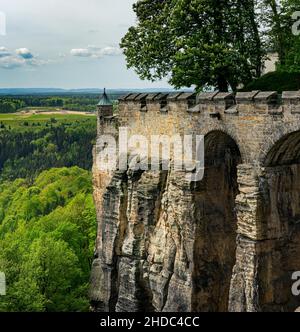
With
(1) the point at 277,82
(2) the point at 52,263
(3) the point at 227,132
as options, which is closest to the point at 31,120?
(2) the point at 52,263

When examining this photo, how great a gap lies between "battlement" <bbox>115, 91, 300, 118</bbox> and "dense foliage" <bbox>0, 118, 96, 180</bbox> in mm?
91166

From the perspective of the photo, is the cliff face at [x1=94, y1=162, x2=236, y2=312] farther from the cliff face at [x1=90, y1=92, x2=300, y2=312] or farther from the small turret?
the small turret

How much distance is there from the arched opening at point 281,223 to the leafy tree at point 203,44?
31.3 feet

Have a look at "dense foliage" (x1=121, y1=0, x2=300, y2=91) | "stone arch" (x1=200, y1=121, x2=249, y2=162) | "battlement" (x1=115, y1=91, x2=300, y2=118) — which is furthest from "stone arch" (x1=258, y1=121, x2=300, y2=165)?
"dense foliage" (x1=121, y1=0, x2=300, y2=91)

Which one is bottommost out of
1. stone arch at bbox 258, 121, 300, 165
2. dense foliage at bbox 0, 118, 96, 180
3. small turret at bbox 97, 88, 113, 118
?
dense foliage at bbox 0, 118, 96, 180

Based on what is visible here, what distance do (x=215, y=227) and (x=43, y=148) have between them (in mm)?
120549

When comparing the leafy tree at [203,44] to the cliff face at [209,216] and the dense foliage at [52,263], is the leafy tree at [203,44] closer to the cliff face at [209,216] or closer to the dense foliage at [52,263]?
the cliff face at [209,216]

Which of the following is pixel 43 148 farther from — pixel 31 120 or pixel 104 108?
→ pixel 104 108

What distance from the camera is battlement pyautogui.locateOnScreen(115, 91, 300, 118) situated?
21578 millimetres

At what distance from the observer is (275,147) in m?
22.5

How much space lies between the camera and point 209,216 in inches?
Answer: 1070

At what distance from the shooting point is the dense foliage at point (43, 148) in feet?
428

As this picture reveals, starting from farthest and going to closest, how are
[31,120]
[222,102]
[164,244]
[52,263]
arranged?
[31,120], [52,263], [164,244], [222,102]
